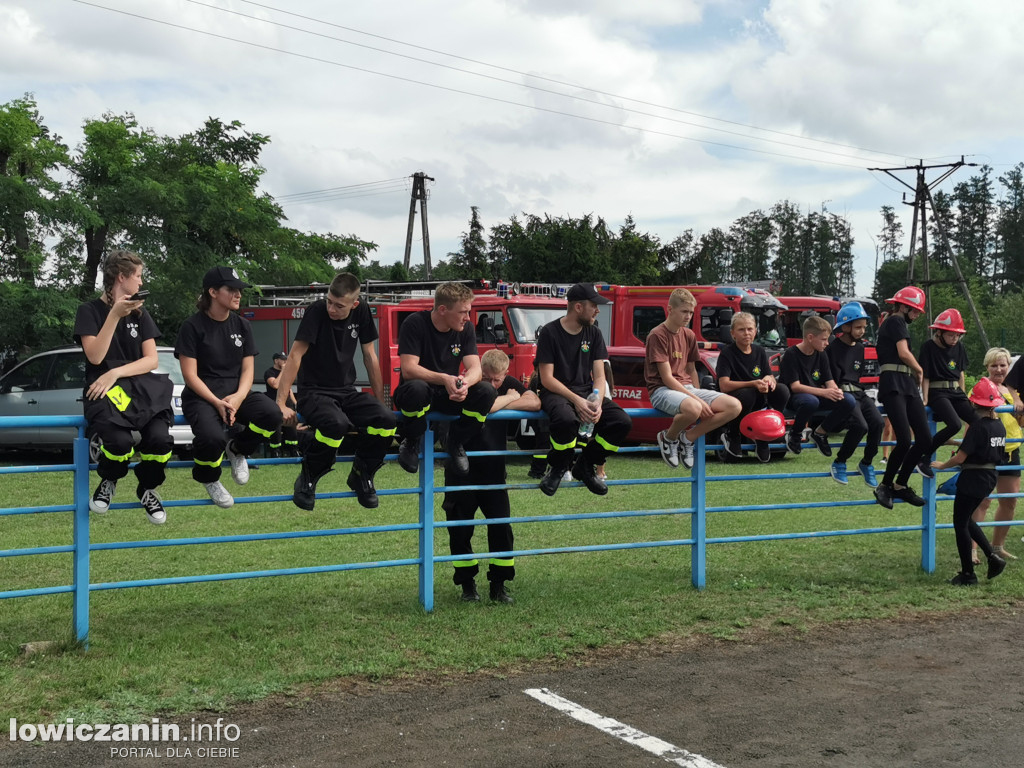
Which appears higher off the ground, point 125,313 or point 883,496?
point 125,313

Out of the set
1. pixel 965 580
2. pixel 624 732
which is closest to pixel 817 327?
pixel 965 580

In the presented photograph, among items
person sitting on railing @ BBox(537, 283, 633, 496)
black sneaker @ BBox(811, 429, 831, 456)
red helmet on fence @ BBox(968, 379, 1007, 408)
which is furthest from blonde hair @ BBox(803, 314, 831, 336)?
person sitting on railing @ BBox(537, 283, 633, 496)

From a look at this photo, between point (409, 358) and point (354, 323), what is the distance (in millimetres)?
425

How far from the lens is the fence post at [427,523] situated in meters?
7.06

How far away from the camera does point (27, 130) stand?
20266 mm

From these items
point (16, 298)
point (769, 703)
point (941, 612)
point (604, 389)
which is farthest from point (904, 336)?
point (16, 298)

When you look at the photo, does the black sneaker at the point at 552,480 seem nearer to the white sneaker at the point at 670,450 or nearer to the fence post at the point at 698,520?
the white sneaker at the point at 670,450

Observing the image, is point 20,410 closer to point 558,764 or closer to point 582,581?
point 582,581

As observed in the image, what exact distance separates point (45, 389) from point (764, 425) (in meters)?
13.1

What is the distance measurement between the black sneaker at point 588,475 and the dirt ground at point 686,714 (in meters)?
1.30

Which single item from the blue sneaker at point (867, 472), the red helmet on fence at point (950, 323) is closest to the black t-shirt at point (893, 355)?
the red helmet on fence at point (950, 323)

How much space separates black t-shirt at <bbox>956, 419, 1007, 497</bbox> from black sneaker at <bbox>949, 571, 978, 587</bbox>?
64 cm

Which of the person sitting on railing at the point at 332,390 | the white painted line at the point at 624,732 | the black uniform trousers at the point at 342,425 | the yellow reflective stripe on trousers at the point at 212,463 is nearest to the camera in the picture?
the white painted line at the point at 624,732

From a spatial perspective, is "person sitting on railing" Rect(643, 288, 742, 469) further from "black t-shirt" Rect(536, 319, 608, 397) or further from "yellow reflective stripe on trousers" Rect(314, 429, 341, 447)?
"yellow reflective stripe on trousers" Rect(314, 429, 341, 447)
